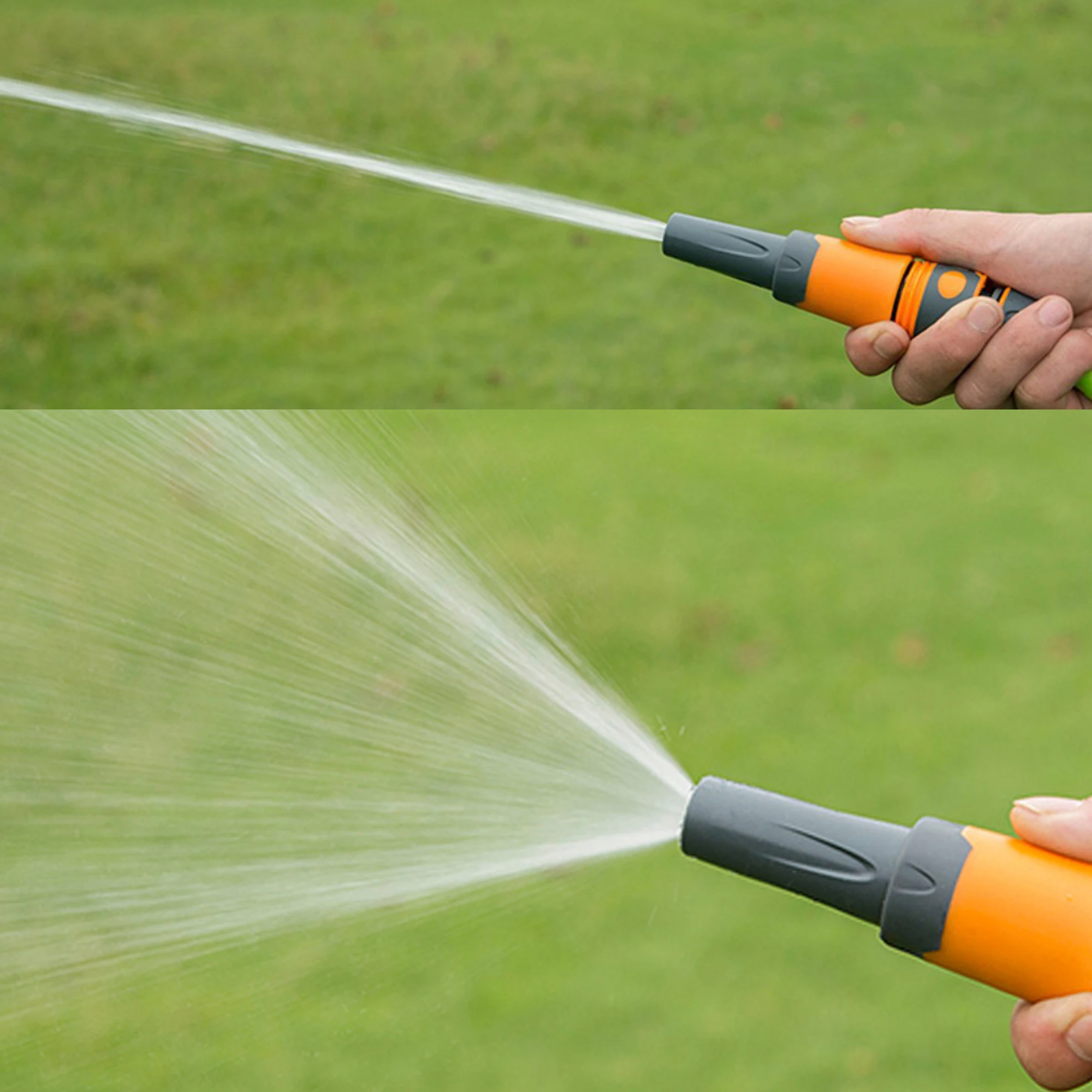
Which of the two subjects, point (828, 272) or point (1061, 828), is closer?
point (1061, 828)

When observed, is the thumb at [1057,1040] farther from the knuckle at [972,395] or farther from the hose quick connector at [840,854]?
the knuckle at [972,395]

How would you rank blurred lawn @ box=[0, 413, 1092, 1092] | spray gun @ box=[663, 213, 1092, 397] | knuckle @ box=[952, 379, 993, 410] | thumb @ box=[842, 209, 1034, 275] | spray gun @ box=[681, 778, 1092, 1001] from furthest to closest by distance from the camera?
blurred lawn @ box=[0, 413, 1092, 1092], knuckle @ box=[952, 379, 993, 410], thumb @ box=[842, 209, 1034, 275], spray gun @ box=[663, 213, 1092, 397], spray gun @ box=[681, 778, 1092, 1001]

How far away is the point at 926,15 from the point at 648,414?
3576 millimetres

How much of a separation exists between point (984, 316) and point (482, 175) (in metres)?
3.42

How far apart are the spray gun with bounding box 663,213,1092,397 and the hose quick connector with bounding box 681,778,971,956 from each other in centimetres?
89

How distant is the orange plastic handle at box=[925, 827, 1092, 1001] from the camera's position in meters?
1.26

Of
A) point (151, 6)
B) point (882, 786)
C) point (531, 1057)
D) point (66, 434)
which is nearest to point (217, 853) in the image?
point (531, 1057)

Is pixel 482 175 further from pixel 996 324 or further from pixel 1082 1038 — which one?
pixel 1082 1038

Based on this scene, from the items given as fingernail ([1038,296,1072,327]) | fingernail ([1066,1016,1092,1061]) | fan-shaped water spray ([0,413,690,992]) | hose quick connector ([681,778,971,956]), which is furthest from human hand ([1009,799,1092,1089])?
fingernail ([1038,296,1072,327])

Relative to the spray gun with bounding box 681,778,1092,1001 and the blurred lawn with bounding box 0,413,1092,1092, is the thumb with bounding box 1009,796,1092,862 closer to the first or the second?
the spray gun with bounding box 681,778,1092,1001

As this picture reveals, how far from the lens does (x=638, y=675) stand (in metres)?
3.40

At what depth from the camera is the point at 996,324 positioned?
2012 millimetres

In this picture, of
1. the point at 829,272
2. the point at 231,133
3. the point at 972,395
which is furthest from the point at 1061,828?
the point at 231,133

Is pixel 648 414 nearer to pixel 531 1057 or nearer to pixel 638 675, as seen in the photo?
pixel 638 675
